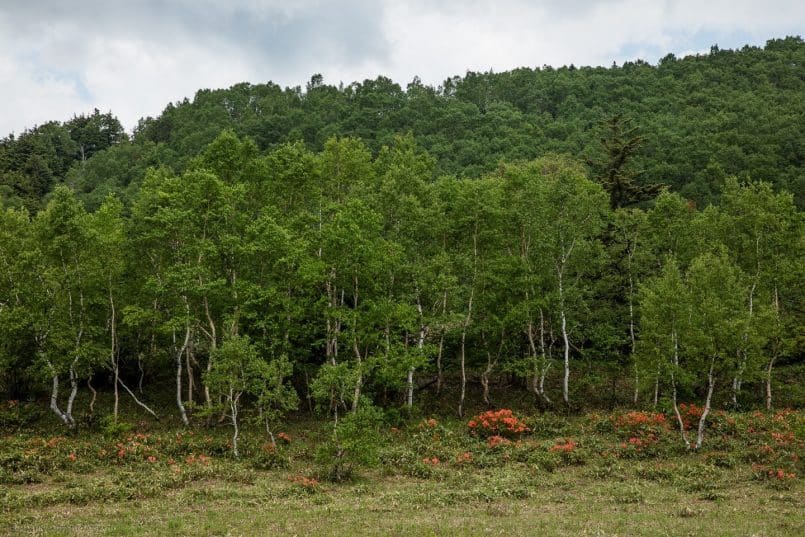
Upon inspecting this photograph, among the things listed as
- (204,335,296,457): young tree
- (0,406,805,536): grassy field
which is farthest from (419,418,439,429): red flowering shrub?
(204,335,296,457): young tree

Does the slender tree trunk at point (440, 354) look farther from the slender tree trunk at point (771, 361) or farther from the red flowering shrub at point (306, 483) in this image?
the slender tree trunk at point (771, 361)

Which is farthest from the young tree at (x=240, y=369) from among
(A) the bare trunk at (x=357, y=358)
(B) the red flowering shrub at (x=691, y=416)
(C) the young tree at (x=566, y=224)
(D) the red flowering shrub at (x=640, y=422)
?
(B) the red flowering shrub at (x=691, y=416)

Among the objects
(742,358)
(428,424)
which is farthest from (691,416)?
(428,424)

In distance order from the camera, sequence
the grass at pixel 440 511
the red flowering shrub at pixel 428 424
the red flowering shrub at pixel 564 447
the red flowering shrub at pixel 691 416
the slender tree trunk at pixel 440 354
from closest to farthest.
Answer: the grass at pixel 440 511, the red flowering shrub at pixel 564 447, the red flowering shrub at pixel 691 416, the red flowering shrub at pixel 428 424, the slender tree trunk at pixel 440 354

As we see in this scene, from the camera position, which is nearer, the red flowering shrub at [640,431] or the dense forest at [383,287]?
the red flowering shrub at [640,431]

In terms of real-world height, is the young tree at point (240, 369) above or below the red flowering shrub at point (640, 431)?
above

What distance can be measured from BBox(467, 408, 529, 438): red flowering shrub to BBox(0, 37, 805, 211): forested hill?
2938 cm

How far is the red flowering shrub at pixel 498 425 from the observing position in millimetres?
34469

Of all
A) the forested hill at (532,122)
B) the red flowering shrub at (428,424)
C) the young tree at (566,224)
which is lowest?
the red flowering shrub at (428,424)

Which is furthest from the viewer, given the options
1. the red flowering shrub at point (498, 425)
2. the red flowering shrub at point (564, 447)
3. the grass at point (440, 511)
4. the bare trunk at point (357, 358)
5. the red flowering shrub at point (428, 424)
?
the red flowering shrub at point (428, 424)

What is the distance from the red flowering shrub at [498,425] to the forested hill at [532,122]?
29.4 metres

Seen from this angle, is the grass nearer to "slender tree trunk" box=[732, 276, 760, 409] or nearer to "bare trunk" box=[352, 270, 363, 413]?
"bare trunk" box=[352, 270, 363, 413]

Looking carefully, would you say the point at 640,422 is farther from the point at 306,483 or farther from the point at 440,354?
the point at 306,483

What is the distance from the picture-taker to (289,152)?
128 feet
